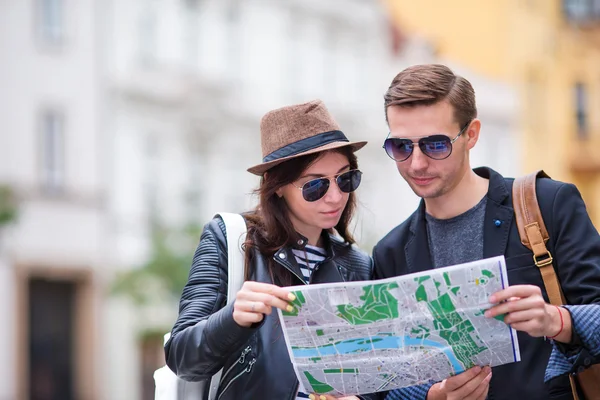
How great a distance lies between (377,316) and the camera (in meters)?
3.06

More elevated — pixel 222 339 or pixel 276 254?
pixel 276 254

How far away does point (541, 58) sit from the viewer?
3209 cm

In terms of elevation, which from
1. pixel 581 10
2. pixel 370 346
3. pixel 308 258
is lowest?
pixel 370 346

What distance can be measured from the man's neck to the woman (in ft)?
0.92

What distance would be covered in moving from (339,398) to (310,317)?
36 centimetres

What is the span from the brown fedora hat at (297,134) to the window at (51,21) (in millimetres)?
19174

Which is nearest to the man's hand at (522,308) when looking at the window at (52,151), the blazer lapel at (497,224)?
the blazer lapel at (497,224)

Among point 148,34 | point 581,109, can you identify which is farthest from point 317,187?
point 581,109

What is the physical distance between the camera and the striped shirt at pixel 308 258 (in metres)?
3.69

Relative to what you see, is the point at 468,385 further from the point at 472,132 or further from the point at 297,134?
the point at 297,134

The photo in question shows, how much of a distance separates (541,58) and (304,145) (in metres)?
29.4

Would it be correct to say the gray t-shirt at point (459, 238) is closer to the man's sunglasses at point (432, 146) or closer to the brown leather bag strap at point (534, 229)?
the brown leather bag strap at point (534, 229)

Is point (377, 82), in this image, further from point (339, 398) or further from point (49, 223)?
point (339, 398)

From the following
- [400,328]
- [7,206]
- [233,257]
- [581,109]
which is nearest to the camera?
[400,328]
